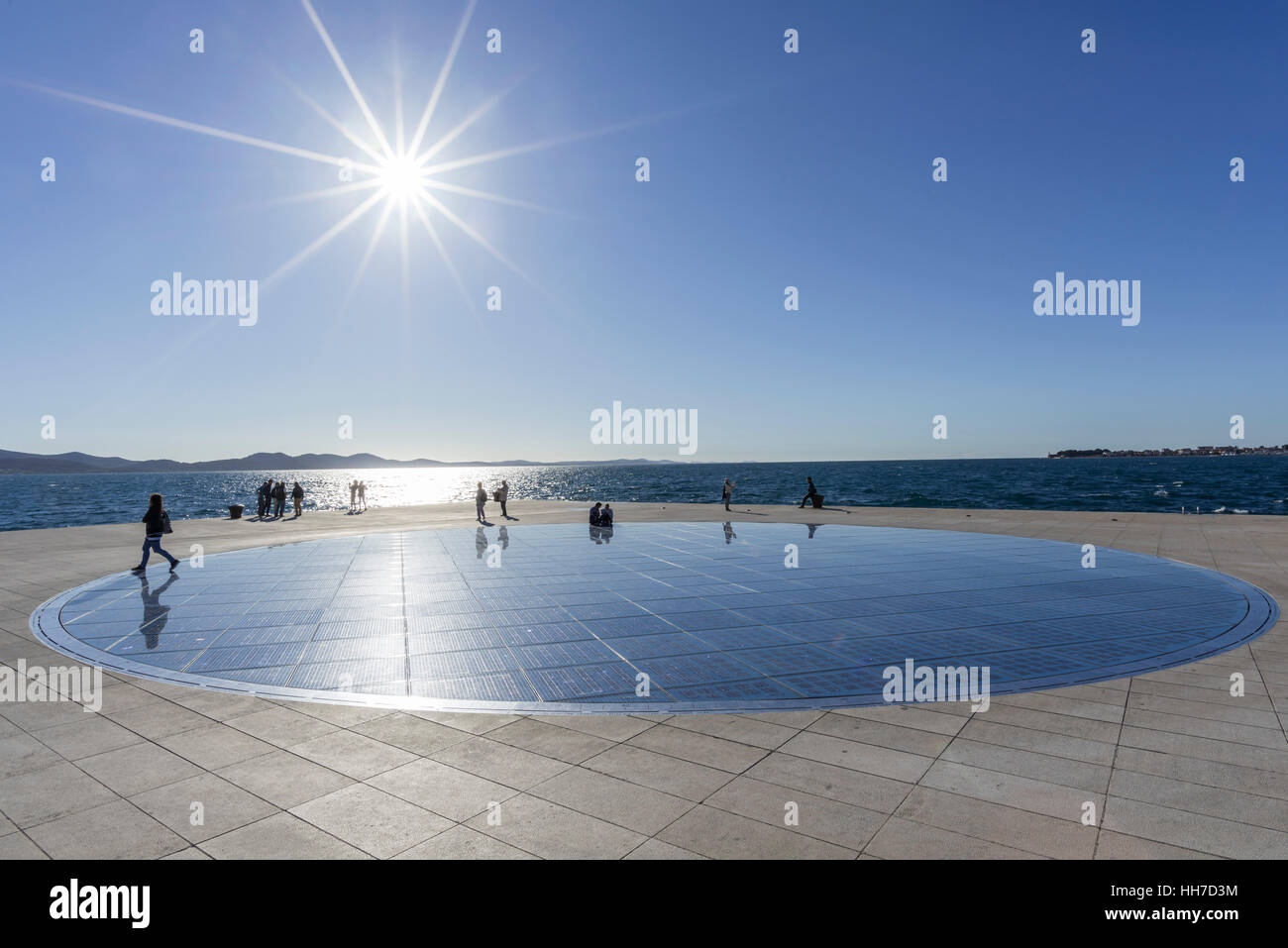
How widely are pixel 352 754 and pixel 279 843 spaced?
55.4 inches

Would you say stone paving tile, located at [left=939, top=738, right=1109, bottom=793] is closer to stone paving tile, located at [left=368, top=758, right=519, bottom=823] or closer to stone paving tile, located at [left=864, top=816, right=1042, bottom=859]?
stone paving tile, located at [left=864, top=816, right=1042, bottom=859]

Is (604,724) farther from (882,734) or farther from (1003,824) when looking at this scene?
(1003,824)

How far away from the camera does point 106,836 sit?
14.5 ft

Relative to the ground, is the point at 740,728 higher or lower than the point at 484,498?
lower

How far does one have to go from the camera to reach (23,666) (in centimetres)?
821

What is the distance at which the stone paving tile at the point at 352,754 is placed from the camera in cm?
541

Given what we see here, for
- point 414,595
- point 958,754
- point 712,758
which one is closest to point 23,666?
point 414,595

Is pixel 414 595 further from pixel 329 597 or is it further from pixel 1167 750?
pixel 1167 750

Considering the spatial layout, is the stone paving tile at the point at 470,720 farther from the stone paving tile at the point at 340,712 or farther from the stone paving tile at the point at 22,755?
the stone paving tile at the point at 22,755

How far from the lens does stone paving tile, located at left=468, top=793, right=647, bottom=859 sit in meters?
4.18

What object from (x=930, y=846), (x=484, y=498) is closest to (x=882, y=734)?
(x=930, y=846)

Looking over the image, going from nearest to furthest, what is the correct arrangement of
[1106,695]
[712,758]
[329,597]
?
[712,758] < [1106,695] < [329,597]
